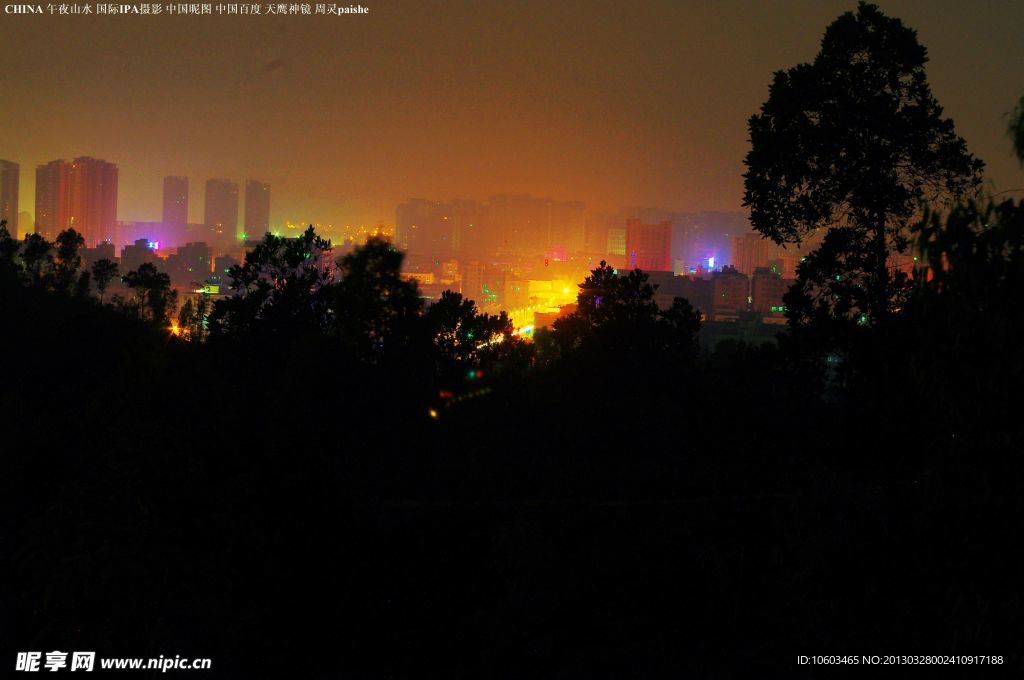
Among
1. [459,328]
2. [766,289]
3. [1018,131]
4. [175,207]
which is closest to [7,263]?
[459,328]

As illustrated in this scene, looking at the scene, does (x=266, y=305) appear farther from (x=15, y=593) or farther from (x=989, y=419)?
(x=989, y=419)

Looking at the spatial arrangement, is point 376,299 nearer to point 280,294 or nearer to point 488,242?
point 280,294

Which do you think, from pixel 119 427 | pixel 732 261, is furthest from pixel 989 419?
pixel 732 261

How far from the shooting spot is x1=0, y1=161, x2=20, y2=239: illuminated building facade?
7644 centimetres

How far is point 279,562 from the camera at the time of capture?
18.1 ft

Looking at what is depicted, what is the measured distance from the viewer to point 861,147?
8609 mm

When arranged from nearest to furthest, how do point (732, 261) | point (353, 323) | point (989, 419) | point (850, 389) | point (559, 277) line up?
point (989, 419)
point (850, 389)
point (353, 323)
point (559, 277)
point (732, 261)

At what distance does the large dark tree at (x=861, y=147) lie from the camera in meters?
8.48

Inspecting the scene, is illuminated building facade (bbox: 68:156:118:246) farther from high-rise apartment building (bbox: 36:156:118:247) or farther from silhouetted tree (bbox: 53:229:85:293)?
silhouetted tree (bbox: 53:229:85:293)

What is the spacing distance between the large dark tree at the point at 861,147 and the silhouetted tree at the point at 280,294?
6.27m

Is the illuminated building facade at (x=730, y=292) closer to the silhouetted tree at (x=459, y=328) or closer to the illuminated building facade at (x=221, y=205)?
the silhouetted tree at (x=459, y=328)

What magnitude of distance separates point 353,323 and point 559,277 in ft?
189

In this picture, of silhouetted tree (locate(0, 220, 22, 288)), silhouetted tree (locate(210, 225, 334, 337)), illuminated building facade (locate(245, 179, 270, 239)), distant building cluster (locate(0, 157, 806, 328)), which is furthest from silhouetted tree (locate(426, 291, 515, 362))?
illuminated building facade (locate(245, 179, 270, 239))

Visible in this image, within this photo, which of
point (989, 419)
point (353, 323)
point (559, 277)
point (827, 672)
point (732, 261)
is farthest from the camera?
point (732, 261)
